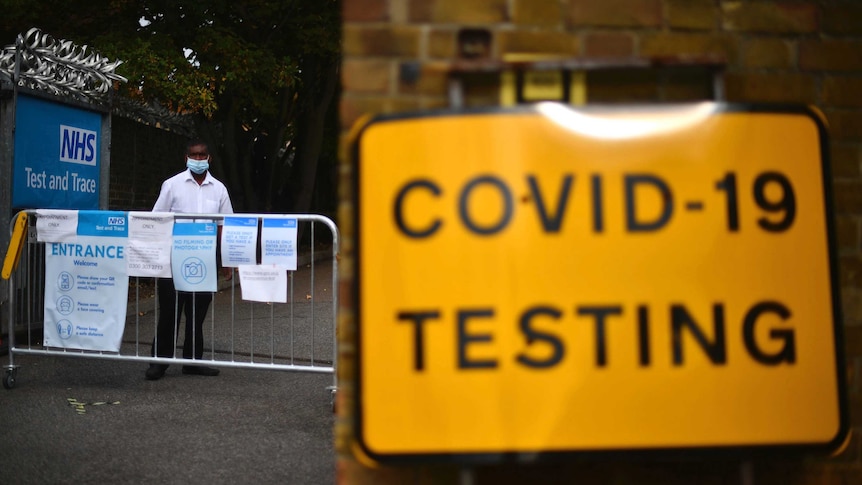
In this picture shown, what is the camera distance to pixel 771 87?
241 centimetres

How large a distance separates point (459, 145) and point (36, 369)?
644 centimetres

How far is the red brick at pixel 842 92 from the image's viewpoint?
244cm

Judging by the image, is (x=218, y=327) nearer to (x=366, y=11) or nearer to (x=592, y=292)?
(x=366, y=11)

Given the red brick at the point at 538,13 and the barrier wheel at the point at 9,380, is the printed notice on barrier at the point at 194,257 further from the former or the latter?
the red brick at the point at 538,13

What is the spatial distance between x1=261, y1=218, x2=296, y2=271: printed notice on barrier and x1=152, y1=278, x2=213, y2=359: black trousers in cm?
86

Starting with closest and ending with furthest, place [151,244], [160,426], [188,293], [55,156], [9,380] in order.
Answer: [160,426]
[9,380]
[151,244]
[188,293]
[55,156]

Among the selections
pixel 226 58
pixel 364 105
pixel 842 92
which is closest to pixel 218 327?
pixel 226 58

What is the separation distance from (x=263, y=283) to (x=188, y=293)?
91 centimetres

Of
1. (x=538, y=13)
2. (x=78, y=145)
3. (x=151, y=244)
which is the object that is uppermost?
(x=78, y=145)

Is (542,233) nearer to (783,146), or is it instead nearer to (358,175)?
(358,175)

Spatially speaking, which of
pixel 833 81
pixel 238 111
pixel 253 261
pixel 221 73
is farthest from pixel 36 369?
pixel 238 111

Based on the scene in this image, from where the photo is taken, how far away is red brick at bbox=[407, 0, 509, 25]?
7.69 ft

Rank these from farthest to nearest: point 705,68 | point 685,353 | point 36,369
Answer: point 36,369, point 705,68, point 685,353

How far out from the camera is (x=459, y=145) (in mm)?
2115
